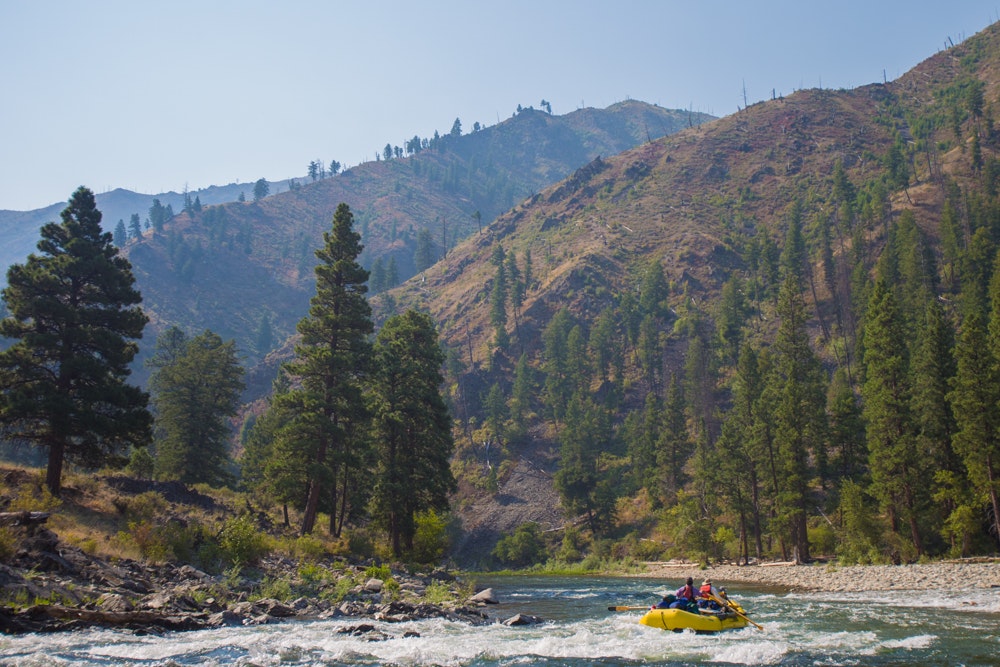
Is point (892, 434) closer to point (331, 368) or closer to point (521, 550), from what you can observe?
point (331, 368)

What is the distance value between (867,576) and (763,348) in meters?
65.2

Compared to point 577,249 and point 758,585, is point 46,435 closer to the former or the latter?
point 758,585

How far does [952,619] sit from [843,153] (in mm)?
179408

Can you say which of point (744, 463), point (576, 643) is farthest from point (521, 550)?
point (576, 643)

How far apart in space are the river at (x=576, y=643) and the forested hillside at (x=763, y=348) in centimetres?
1984

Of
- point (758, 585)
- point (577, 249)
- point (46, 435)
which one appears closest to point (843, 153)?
point (577, 249)

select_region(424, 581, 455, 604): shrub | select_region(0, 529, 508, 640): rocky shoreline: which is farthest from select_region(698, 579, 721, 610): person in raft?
select_region(424, 581, 455, 604): shrub

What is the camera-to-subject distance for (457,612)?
26453 millimetres

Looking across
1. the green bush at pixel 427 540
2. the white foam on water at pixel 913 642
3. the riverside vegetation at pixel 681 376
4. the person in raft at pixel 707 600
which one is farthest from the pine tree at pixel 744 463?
the white foam on water at pixel 913 642

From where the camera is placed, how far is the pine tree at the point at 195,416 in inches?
2206

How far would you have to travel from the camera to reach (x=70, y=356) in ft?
98.1

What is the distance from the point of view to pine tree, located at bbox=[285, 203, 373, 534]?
3866 centimetres

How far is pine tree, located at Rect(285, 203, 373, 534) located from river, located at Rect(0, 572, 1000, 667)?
55.3 ft

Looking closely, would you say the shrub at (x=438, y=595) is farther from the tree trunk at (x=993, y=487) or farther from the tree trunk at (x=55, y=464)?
the tree trunk at (x=993, y=487)
